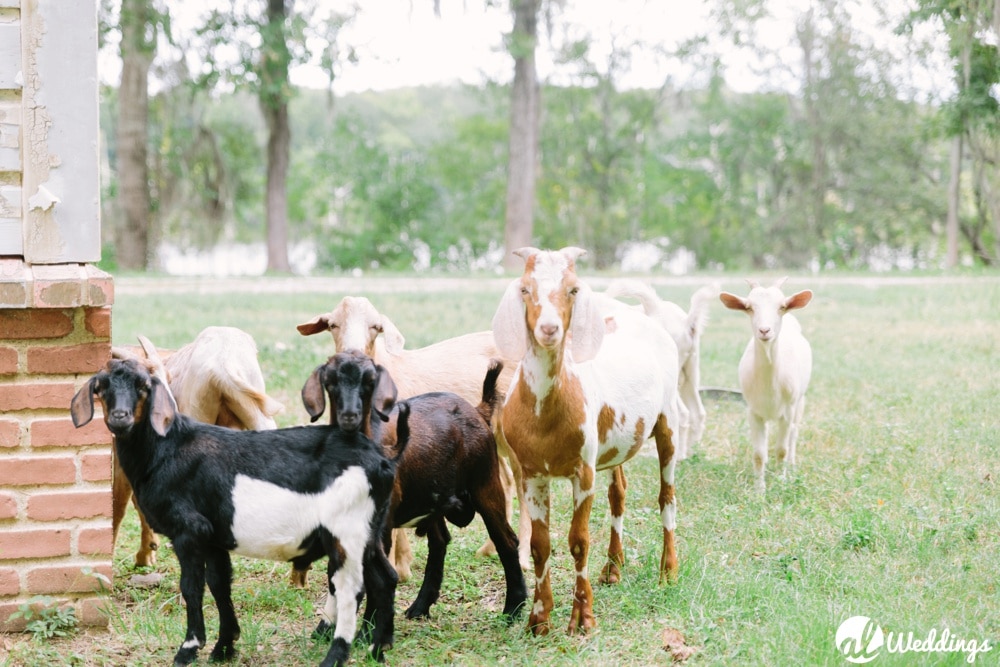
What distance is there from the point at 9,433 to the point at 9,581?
651 millimetres

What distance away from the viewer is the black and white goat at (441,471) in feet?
15.1

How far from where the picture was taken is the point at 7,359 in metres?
4.54

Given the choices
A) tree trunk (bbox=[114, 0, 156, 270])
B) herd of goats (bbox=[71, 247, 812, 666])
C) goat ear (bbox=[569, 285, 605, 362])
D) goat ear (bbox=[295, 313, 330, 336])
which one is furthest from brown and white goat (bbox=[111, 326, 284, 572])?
tree trunk (bbox=[114, 0, 156, 270])

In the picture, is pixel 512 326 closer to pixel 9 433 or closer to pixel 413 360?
pixel 413 360

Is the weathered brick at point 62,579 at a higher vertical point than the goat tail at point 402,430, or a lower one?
lower

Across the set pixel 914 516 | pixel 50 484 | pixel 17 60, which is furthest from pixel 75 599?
pixel 914 516

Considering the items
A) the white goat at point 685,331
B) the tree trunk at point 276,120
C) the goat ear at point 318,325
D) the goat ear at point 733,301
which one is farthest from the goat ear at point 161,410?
the tree trunk at point 276,120

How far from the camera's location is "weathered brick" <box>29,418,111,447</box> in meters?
4.61

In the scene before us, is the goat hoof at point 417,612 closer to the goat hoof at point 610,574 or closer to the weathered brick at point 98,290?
the goat hoof at point 610,574

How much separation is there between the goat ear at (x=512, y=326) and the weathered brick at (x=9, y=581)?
235 cm

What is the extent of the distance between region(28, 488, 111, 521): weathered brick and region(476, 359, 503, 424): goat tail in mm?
1765

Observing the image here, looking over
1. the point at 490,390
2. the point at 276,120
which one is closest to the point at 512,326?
the point at 490,390

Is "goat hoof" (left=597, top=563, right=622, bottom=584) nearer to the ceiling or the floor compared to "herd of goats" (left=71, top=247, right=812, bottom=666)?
nearer to the floor

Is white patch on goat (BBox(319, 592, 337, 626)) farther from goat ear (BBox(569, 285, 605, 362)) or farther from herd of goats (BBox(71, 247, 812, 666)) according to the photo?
goat ear (BBox(569, 285, 605, 362))
